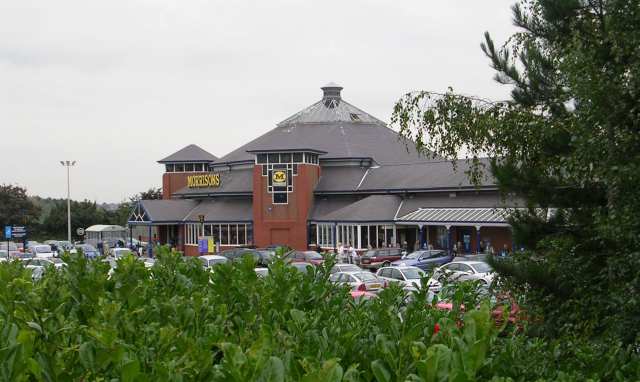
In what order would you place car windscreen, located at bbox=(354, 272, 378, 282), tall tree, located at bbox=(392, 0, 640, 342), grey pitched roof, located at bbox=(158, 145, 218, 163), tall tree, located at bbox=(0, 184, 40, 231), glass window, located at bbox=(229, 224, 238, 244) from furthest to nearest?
tall tree, located at bbox=(0, 184, 40, 231) → grey pitched roof, located at bbox=(158, 145, 218, 163) → glass window, located at bbox=(229, 224, 238, 244) → car windscreen, located at bbox=(354, 272, 378, 282) → tall tree, located at bbox=(392, 0, 640, 342)

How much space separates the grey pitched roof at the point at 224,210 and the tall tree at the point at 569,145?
45.8 meters

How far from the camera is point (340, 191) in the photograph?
176ft

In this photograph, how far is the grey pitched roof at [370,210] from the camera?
47.9 m

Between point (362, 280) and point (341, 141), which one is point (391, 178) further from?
point (362, 280)

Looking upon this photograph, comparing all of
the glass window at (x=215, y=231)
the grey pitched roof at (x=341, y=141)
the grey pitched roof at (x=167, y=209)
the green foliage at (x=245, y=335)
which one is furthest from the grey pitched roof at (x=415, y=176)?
the green foliage at (x=245, y=335)

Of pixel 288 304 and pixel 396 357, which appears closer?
pixel 396 357

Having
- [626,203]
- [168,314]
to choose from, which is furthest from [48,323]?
[626,203]

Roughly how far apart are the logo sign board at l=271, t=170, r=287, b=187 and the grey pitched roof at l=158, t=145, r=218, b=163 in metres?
14.0

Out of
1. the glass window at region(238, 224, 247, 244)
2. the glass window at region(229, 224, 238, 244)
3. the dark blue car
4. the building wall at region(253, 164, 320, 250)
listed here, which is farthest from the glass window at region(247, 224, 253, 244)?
the dark blue car

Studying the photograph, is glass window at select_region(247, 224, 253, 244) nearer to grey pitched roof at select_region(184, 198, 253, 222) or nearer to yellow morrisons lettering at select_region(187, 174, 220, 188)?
grey pitched roof at select_region(184, 198, 253, 222)

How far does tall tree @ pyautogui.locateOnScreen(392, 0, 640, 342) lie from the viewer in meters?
7.45

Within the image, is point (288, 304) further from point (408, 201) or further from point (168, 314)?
point (408, 201)

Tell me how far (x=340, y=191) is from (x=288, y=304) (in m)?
45.5

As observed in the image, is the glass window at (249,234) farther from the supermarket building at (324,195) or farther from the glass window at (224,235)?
the glass window at (224,235)
